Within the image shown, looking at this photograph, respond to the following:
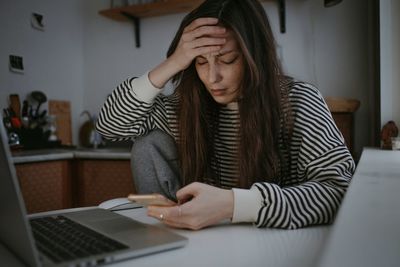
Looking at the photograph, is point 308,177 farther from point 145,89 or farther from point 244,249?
point 145,89

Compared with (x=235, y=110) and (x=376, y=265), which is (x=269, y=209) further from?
(x=235, y=110)

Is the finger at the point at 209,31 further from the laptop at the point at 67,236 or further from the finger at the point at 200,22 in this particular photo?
the laptop at the point at 67,236

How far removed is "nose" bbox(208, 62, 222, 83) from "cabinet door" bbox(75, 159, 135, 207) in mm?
1379

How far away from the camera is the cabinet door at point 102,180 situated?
228 centimetres

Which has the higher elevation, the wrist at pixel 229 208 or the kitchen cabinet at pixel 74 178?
the wrist at pixel 229 208

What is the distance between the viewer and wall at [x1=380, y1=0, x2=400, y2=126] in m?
1.76

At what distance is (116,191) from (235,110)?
138 cm

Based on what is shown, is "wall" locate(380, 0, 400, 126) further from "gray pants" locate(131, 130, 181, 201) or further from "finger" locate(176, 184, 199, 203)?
"finger" locate(176, 184, 199, 203)

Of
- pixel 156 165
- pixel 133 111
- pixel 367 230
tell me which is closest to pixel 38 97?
pixel 133 111

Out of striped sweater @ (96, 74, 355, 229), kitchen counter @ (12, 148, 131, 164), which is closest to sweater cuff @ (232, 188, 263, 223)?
striped sweater @ (96, 74, 355, 229)

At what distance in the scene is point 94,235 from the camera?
0.57 metres

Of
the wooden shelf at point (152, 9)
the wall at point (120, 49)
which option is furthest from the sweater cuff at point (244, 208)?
the wooden shelf at point (152, 9)

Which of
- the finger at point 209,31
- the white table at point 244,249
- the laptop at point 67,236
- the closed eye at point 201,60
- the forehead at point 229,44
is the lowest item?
the white table at point 244,249

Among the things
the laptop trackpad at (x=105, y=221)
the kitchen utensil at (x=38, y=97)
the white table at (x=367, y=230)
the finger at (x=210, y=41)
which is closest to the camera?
the white table at (x=367, y=230)
